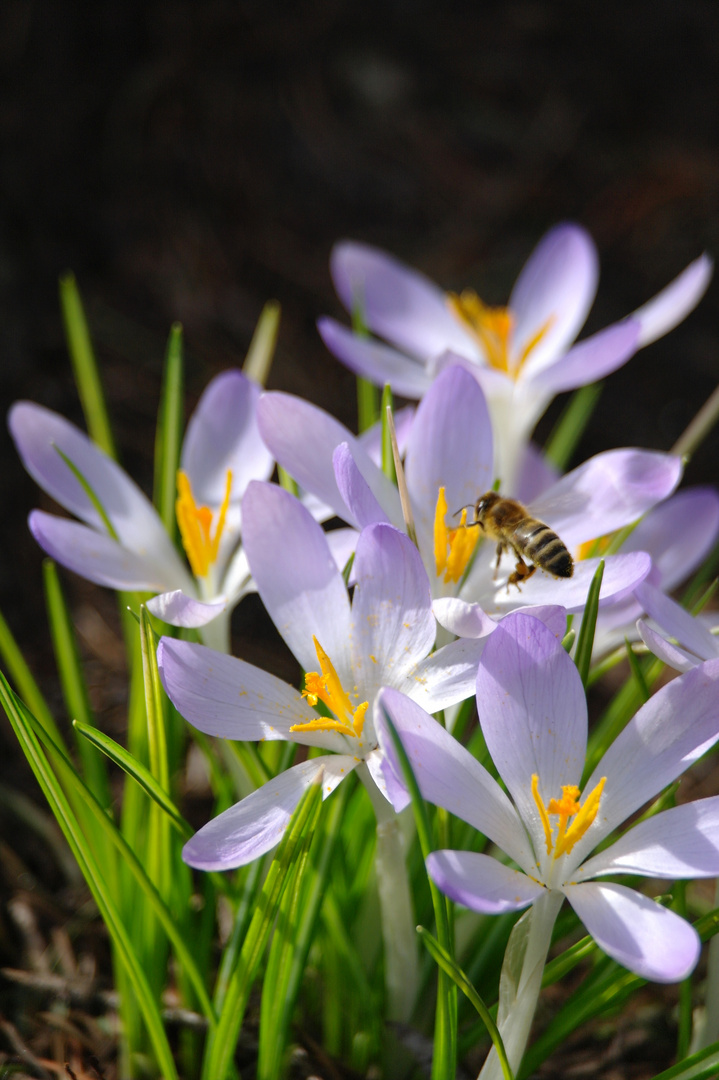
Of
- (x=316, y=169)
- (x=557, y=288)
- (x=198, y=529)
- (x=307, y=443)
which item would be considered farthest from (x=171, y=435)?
(x=316, y=169)

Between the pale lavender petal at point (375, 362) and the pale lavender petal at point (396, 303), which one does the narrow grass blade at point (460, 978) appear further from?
the pale lavender petal at point (396, 303)

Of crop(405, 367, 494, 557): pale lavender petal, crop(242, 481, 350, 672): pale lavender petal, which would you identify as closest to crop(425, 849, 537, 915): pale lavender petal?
crop(242, 481, 350, 672): pale lavender petal

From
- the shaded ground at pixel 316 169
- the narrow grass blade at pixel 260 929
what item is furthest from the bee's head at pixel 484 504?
the shaded ground at pixel 316 169

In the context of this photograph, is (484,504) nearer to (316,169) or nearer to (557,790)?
(557,790)

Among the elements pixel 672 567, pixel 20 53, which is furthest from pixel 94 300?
pixel 672 567

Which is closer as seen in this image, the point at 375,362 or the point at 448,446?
the point at 448,446
